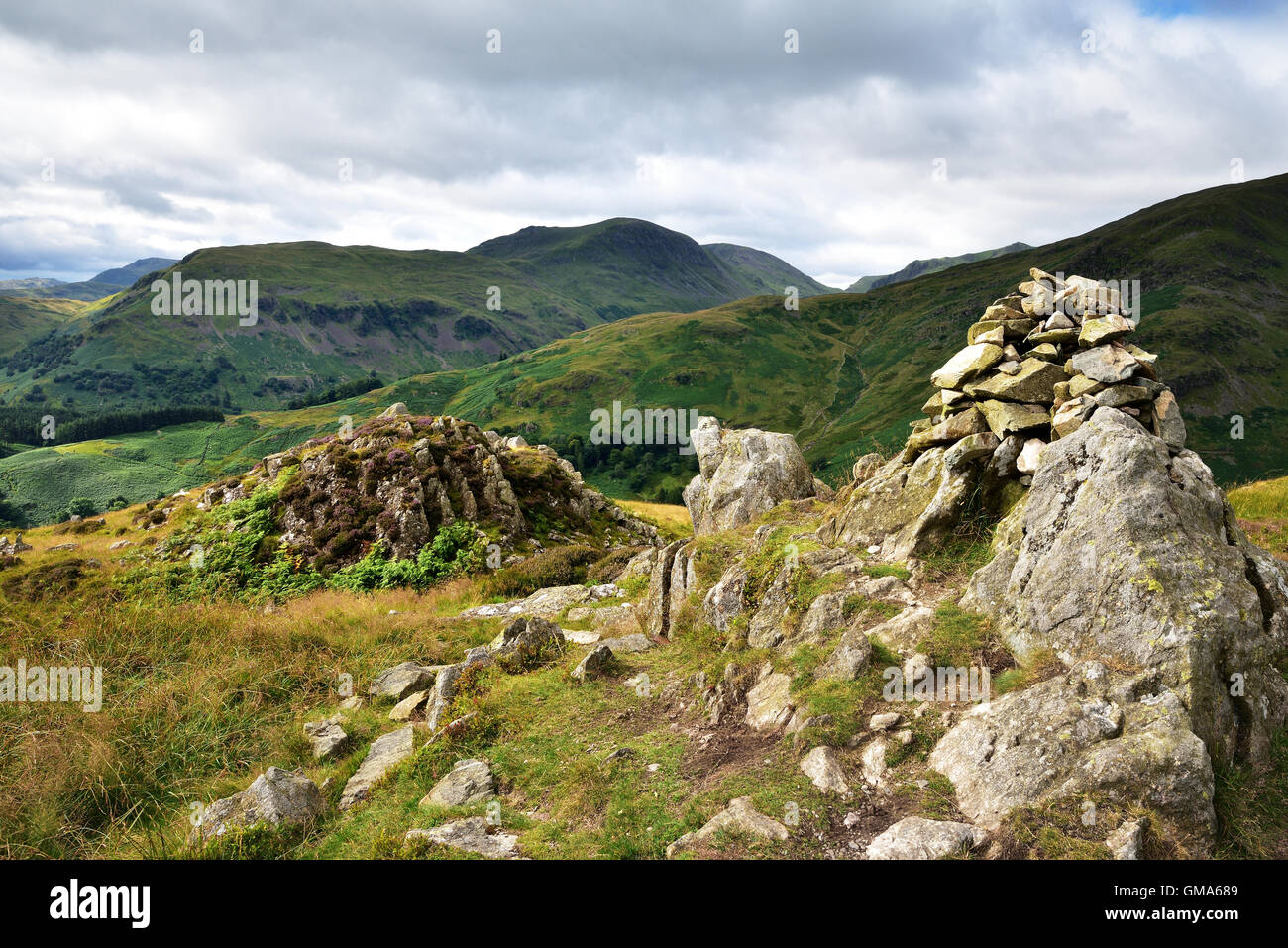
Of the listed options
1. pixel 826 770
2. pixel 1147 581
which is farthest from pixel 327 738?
pixel 1147 581

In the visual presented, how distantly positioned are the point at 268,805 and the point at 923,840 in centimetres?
978

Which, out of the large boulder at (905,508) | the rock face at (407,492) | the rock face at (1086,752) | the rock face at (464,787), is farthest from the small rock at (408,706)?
the rock face at (407,492)

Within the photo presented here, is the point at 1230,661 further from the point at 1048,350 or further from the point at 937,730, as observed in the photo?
the point at 1048,350

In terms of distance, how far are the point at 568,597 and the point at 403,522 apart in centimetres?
1472

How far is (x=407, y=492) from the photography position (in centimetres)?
3853

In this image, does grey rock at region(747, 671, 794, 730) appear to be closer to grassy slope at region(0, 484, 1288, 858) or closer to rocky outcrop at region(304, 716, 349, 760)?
grassy slope at region(0, 484, 1288, 858)

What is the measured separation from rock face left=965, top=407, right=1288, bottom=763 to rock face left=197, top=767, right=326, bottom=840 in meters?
12.3

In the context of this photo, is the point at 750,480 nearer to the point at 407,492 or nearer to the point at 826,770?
Result: the point at 826,770

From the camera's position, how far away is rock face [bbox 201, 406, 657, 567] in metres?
36.5

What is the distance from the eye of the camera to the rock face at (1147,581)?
8.52 metres
